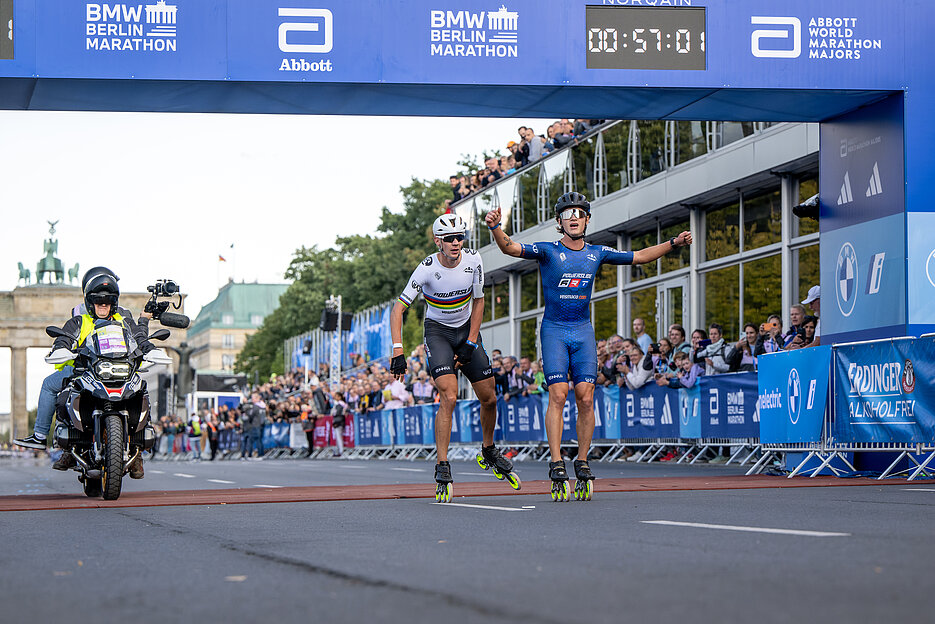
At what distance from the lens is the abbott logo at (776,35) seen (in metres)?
15.0

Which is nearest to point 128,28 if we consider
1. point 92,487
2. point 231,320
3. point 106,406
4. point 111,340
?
point 111,340

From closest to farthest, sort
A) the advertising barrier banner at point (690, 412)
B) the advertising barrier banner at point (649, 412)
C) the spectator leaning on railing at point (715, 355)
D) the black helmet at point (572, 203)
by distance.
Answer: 1. the black helmet at point (572, 203)
2. the spectator leaning on railing at point (715, 355)
3. the advertising barrier banner at point (690, 412)
4. the advertising barrier banner at point (649, 412)

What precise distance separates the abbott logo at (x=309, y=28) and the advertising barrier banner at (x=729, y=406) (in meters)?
7.17

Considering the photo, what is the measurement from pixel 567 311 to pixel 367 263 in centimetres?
6271

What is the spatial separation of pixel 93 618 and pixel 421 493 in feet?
26.9

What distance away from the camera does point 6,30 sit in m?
14.3

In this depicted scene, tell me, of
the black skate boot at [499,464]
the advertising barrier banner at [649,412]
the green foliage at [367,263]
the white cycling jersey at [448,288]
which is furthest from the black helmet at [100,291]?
the green foliage at [367,263]

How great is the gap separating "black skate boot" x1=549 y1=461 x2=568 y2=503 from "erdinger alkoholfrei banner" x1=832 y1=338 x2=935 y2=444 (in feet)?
13.6

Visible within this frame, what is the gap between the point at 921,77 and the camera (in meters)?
15.0

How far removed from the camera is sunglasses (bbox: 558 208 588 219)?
36.0 ft

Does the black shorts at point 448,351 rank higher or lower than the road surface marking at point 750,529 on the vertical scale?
higher

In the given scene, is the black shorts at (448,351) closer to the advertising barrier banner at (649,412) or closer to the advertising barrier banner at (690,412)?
the advertising barrier banner at (690,412)

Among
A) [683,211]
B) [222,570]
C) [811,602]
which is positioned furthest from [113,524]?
[683,211]

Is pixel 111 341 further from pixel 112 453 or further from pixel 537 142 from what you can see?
pixel 537 142
